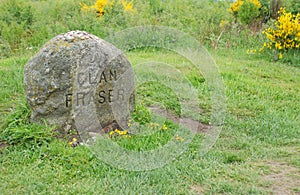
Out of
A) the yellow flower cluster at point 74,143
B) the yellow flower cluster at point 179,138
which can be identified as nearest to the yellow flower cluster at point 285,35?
the yellow flower cluster at point 179,138

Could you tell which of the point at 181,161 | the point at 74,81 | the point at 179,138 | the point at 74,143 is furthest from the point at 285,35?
the point at 74,143

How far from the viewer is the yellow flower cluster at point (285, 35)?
7699 millimetres

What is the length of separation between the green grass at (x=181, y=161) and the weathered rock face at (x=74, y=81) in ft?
0.89

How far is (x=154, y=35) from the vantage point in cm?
840

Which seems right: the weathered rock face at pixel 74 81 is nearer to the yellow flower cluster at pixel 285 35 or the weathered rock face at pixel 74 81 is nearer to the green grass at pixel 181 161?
the green grass at pixel 181 161

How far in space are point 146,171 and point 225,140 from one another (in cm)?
125

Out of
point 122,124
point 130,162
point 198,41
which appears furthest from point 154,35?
point 130,162

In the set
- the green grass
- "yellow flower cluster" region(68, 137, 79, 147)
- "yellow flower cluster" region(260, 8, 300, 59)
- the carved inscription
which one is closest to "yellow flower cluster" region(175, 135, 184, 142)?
the green grass

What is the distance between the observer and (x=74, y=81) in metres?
4.07

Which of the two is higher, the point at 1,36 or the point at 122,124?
the point at 1,36

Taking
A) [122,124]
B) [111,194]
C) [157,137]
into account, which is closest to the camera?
[111,194]

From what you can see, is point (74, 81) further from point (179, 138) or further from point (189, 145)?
point (189, 145)

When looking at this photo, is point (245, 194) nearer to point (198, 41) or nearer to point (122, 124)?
point (122, 124)

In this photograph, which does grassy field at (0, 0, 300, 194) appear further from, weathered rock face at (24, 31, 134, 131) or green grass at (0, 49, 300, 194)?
weathered rock face at (24, 31, 134, 131)
